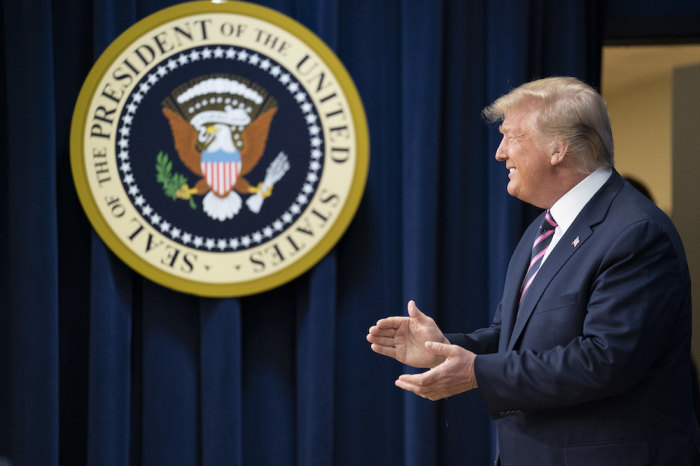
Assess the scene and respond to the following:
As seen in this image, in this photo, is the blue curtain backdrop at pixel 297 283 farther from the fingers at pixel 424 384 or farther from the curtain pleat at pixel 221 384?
the fingers at pixel 424 384

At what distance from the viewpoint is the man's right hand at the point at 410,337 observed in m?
1.60

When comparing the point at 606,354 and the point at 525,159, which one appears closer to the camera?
the point at 606,354

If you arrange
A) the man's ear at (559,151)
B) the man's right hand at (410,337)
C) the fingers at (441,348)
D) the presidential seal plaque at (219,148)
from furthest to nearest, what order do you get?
the presidential seal plaque at (219,148), the man's right hand at (410,337), the man's ear at (559,151), the fingers at (441,348)

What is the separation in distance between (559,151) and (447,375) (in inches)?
20.3

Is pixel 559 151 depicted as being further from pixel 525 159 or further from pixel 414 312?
pixel 414 312

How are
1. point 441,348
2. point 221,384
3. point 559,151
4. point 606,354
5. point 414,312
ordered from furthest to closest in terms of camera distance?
point 221,384 < point 414,312 < point 559,151 < point 441,348 < point 606,354

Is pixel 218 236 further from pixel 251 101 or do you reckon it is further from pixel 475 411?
pixel 475 411

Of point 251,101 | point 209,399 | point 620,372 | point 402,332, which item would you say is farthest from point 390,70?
point 620,372

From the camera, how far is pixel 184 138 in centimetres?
218

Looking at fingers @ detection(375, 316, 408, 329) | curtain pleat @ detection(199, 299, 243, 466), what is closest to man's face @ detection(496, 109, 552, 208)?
fingers @ detection(375, 316, 408, 329)

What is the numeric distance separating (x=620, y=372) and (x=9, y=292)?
1.78 metres

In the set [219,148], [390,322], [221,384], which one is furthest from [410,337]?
[219,148]

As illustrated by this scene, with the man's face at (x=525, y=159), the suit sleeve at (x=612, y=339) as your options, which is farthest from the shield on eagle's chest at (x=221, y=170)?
the suit sleeve at (x=612, y=339)

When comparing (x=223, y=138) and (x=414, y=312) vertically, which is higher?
(x=223, y=138)
